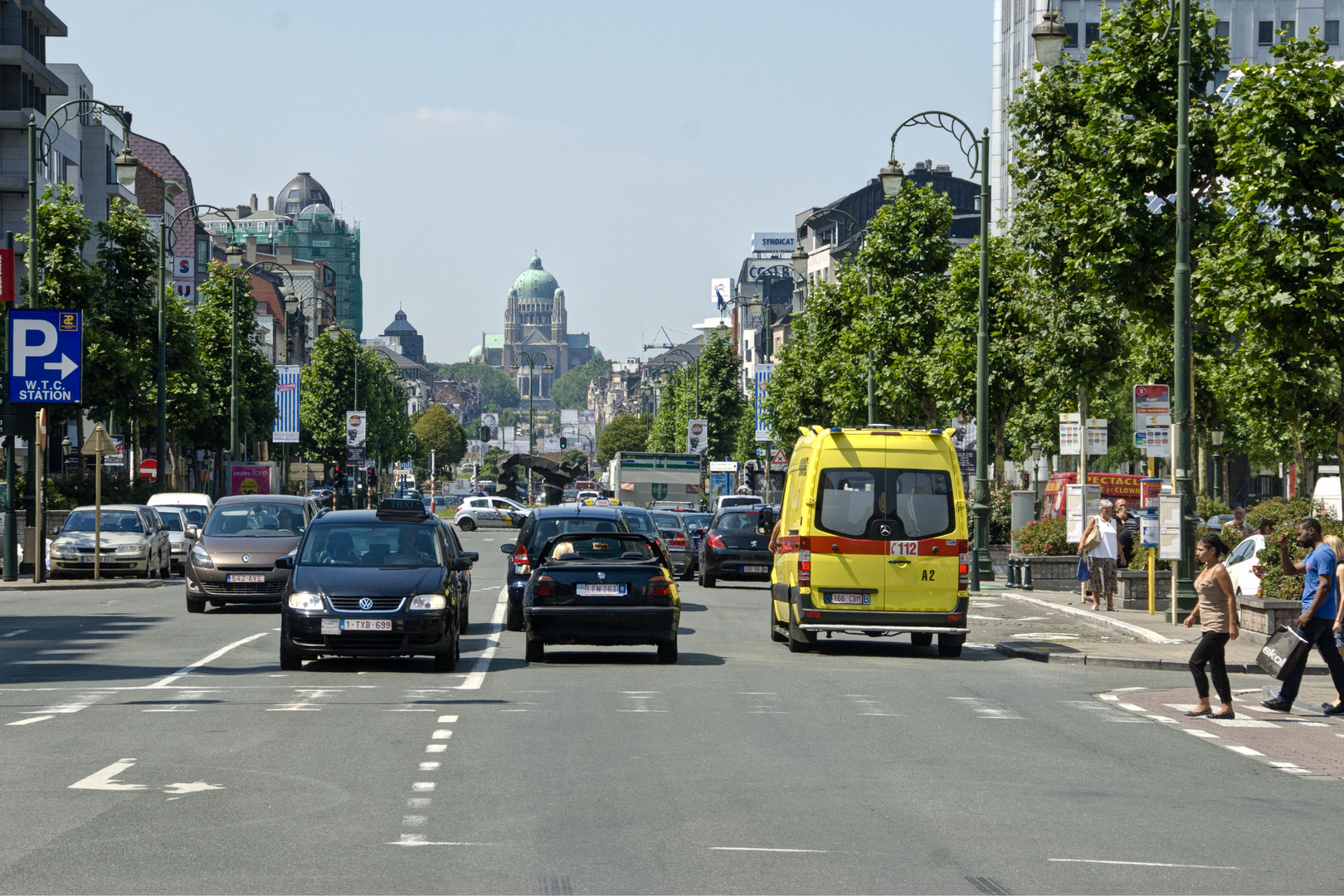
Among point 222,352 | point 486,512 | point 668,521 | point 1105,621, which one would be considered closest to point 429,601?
point 1105,621

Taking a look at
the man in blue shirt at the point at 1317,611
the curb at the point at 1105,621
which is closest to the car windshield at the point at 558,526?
the curb at the point at 1105,621

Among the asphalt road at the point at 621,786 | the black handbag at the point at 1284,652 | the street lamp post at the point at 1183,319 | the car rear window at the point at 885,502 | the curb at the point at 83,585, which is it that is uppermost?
the street lamp post at the point at 1183,319

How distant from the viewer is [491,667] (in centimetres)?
1905

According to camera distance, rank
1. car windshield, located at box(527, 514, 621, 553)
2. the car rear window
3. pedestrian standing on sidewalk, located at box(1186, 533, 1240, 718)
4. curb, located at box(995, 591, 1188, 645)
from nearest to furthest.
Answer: pedestrian standing on sidewalk, located at box(1186, 533, 1240, 718) → the car rear window → car windshield, located at box(527, 514, 621, 553) → curb, located at box(995, 591, 1188, 645)

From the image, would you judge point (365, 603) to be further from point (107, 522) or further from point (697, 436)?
point (697, 436)

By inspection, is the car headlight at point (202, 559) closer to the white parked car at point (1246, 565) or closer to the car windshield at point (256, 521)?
the car windshield at point (256, 521)

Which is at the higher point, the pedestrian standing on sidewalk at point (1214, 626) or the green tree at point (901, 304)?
the green tree at point (901, 304)

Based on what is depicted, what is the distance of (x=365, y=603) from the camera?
18.0 metres

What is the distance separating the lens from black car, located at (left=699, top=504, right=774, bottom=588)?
127 ft

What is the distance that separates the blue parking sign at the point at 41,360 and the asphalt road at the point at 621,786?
56.4 ft

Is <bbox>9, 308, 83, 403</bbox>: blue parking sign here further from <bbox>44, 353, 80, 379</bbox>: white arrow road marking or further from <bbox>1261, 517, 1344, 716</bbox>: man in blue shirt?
<bbox>1261, 517, 1344, 716</bbox>: man in blue shirt

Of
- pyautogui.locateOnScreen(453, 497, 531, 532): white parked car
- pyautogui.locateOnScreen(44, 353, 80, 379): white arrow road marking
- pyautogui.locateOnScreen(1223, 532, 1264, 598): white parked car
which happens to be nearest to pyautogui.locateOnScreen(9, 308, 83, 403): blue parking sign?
pyautogui.locateOnScreen(44, 353, 80, 379): white arrow road marking

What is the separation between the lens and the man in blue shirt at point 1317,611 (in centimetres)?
1603

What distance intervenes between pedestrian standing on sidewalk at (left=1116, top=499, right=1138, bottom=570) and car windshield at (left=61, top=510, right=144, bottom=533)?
1909cm
